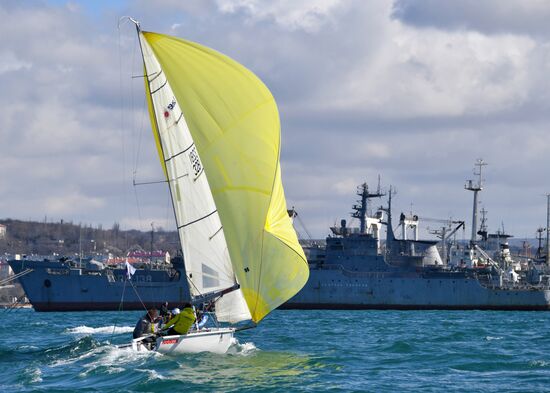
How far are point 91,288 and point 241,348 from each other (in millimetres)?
36095

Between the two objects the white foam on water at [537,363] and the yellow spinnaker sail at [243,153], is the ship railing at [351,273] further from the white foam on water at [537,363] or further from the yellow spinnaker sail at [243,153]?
the yellow spinnaker sail at [243,153]

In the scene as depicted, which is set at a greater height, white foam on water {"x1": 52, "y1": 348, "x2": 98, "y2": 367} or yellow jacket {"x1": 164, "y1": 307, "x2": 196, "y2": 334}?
yellow jacket {"x1": 164, "y1": 307, "x2": 196, "y2": 334}

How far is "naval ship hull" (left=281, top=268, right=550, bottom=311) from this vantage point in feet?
202

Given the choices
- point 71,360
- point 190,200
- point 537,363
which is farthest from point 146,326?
point 537,363

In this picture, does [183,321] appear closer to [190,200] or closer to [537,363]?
[190,200]

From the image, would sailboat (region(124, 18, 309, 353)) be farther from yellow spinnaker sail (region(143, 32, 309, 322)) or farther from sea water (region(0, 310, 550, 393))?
sea water (region(0, 310, 550, 393))

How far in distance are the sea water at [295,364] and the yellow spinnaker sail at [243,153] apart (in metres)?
2.21

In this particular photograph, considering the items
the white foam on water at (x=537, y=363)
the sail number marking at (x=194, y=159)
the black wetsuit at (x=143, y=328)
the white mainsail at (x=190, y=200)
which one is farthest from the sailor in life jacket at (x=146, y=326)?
the white foam on water at (x=537, y=363)

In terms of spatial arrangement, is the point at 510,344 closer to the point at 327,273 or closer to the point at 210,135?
the point at 210,135

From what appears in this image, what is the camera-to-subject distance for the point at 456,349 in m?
28.5

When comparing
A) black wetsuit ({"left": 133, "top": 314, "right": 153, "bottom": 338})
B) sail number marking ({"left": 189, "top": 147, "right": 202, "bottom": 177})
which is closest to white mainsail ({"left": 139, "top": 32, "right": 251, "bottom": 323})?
sail number marking ({"left": 189, "top": 147, "right": 202, "bottom": 177})

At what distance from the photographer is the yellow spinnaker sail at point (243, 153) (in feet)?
76.3

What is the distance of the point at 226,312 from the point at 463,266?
4347 centimetres

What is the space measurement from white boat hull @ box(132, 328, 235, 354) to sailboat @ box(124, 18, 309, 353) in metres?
0.02
